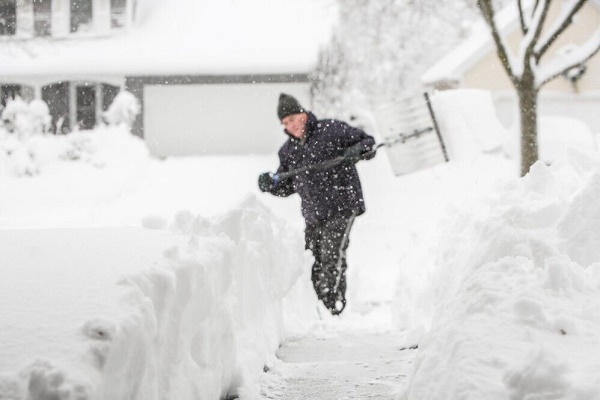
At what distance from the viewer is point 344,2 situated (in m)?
27.9

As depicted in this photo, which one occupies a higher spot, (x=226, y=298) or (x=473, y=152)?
(x=473, y=152)

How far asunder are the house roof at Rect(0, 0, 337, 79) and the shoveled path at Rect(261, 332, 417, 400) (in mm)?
14146

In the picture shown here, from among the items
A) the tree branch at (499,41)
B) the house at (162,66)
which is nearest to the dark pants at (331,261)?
the tree branch at (499,41)

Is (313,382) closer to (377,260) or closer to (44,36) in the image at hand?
(377,260)

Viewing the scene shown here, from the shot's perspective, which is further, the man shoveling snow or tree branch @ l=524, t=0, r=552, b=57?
tree branch @ l=524, t=0, r=552, b=57

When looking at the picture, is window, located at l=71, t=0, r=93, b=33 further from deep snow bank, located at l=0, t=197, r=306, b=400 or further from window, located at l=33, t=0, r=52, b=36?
deep snow bank, located at l=0, t=197, r=306, b=400

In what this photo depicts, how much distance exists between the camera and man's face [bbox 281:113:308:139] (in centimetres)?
695

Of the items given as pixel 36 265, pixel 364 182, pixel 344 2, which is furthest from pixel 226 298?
pixel 344 2

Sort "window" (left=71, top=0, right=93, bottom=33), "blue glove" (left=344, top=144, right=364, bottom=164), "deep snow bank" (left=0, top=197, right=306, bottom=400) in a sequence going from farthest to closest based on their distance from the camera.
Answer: "window" (left=71, top=0, right=93, bottom=33)
"blue glove" (left=344, top=144, right=364, bottom=164)
"deep snow bank" (left=0, top=197, right=306, bottom=400)

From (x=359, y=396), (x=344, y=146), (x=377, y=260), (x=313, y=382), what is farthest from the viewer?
(x=377, y=260)

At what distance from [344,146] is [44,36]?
15.5m

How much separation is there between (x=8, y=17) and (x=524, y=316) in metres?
20.4

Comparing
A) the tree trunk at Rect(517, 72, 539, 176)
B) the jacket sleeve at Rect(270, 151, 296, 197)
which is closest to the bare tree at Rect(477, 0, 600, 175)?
the tree trunk at Rect(517, 72, 539, 176)

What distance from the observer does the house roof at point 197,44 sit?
20.0m
